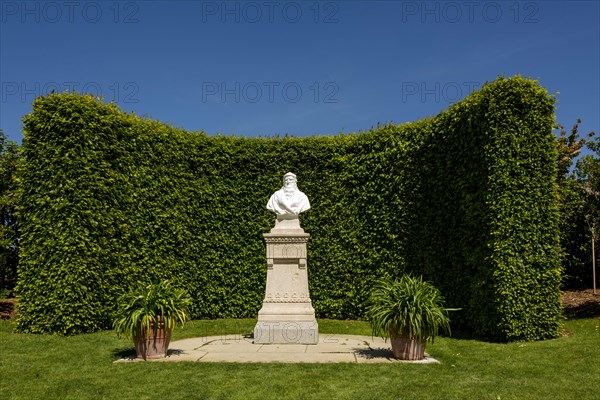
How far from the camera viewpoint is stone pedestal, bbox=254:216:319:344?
8422 millimetres

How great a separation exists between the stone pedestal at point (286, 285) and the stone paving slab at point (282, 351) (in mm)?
440

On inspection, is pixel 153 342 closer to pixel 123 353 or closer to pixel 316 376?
pixel 123 353

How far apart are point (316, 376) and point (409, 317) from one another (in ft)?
5.26

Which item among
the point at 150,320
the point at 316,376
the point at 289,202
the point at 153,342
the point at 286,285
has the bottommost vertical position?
the point at 316,376

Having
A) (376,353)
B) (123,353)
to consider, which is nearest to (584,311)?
(376,353)

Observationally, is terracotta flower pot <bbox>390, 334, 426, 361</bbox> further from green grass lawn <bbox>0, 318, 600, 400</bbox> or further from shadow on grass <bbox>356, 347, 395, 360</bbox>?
green grass lawn <bbox>0, 318, 600, 400</bbox>

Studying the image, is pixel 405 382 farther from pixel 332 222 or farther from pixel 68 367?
pixel 332 222

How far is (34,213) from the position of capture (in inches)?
364

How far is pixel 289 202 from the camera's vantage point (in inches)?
352

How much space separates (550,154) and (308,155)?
18.0 ft

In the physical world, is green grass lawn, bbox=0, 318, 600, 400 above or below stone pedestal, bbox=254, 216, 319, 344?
below

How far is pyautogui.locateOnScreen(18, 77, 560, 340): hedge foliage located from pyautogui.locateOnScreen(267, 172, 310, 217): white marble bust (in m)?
2.36

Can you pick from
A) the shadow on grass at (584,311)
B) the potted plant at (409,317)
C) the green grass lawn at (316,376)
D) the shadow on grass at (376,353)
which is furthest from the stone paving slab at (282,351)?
the shadow on grass at (584,311)

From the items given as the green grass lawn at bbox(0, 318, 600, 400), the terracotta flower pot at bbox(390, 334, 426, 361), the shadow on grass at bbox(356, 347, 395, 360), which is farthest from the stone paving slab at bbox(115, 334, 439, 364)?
the green grass lawn at bbox(0, 318, 600, 400)
